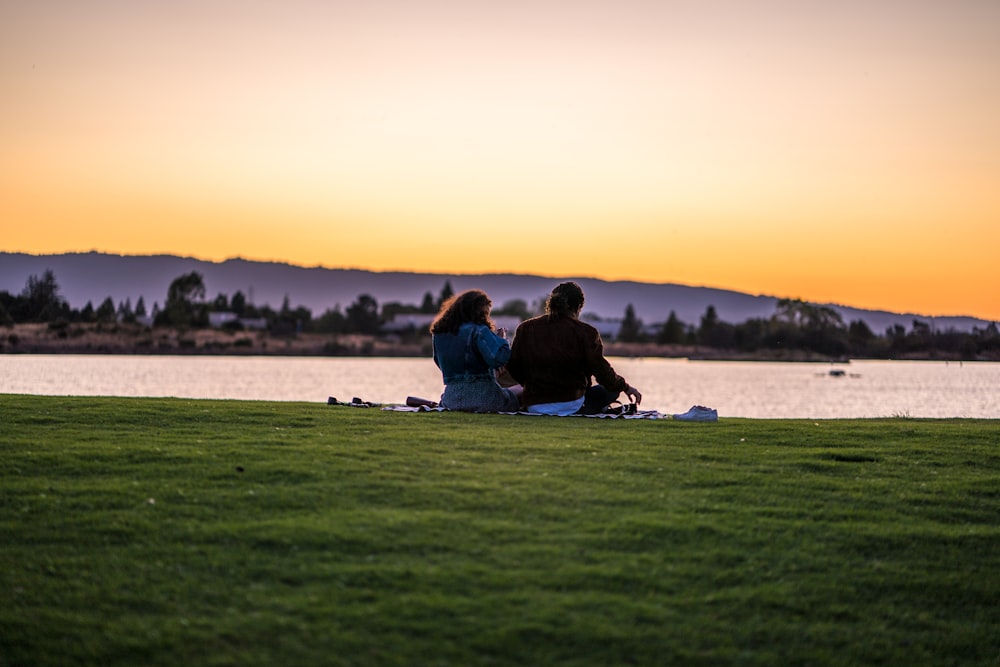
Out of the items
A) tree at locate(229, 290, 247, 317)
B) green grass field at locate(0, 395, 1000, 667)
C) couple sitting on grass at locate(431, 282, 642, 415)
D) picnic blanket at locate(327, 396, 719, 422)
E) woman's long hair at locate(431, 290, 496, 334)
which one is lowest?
green grass field at locate(0, 395, 1000, 667)

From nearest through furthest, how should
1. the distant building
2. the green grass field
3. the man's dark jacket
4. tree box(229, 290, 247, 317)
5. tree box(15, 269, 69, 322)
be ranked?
the green grass field
the man's dark jacket
tree box(15, 269, 69, 322)
the distant building
tree box(229, 290, 247, 317)

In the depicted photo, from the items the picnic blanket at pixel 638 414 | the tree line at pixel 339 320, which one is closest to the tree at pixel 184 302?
the tree line at pixel 339 320

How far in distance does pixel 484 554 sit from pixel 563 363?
23.4 feet

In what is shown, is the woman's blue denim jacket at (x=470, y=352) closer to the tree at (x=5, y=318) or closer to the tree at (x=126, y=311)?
the tree at (x=5, y=318)

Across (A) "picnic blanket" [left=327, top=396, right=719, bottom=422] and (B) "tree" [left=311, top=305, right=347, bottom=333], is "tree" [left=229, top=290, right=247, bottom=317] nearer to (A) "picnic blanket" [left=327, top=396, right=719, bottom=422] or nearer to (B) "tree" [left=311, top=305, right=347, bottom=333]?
(B) "tree" [left=311, top=305, right=347, bottom=333]

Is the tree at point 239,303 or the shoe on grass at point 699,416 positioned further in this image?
the tree at point 239,303

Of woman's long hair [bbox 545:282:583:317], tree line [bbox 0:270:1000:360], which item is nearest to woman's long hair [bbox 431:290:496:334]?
woman's long hair [bbox 545:282:583:317]

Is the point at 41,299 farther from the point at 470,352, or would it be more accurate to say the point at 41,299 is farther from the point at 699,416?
the point at 699,416

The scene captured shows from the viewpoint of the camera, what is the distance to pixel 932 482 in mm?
9383

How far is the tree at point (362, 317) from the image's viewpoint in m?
192

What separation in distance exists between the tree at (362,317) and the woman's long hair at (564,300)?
179 m

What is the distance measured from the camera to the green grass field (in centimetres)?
588

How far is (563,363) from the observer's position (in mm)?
13781

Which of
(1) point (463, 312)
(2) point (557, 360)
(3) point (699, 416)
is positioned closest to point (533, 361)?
(2) point (557, 360)
